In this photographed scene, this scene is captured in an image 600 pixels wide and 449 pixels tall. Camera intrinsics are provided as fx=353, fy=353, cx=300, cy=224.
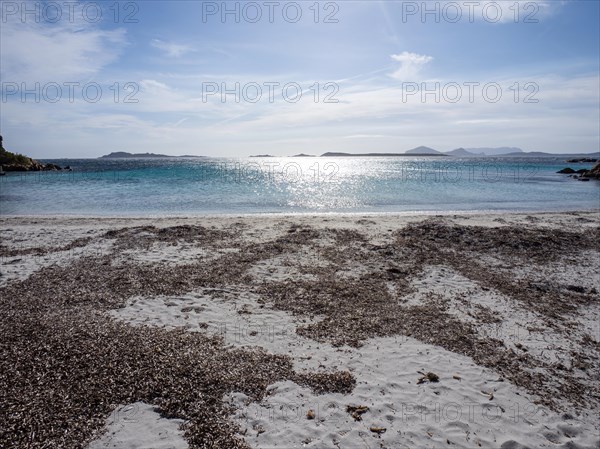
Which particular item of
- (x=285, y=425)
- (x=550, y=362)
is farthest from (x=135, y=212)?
(x=550, y=362)

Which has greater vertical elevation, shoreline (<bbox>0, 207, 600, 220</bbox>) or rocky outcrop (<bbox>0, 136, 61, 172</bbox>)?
rocky outcrop (<bbox>0, 136, 61, 172</bbox>)

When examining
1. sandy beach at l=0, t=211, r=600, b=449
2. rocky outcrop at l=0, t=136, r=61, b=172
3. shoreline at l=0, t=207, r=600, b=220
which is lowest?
sandy beach at l=0, t=211, r=600, b=449

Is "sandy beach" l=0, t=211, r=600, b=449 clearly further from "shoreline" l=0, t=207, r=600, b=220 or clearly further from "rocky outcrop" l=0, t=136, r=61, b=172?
"rocky outcrop" l=0, t=136, r=61, b=172

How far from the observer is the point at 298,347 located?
22.9ft

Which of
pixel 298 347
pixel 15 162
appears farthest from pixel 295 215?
pixel 15 162

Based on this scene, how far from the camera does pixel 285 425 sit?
5055mm

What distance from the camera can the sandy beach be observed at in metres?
5.00

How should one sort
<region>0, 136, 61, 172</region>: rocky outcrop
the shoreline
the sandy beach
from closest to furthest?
the sandy beach → the shoreline → <region>0, 136, 61, 172</region>: rocky outcrop

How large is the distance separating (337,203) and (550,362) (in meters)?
23.4

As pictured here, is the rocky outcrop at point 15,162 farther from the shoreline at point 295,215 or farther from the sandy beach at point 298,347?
the sandy beach at point 298,347

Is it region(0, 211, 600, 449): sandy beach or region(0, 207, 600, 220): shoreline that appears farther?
region(0, 207, 600, 220): shoreline

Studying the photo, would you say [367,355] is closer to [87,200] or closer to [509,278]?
[509,278]

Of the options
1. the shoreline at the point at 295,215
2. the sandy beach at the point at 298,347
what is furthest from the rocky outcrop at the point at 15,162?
the sandy beach at the point at 298,347

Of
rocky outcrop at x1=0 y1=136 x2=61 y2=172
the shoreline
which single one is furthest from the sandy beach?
rocky outcrop at x1=0 y1=136 x2=61 y2=172
